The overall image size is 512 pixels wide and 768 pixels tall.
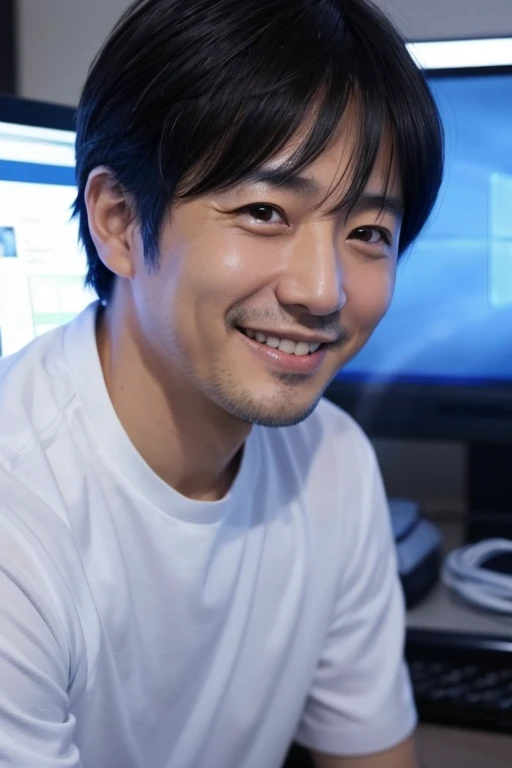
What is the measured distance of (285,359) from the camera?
0.73 metres

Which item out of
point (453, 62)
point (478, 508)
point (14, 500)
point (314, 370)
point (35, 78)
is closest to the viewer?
point (14, 500)

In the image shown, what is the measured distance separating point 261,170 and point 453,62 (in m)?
0.43

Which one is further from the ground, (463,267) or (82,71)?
(82,71)

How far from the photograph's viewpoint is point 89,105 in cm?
77

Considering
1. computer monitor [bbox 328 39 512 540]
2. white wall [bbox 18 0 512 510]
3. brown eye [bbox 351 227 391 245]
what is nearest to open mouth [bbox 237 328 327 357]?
brown eye [bbox 351 227 391 245]

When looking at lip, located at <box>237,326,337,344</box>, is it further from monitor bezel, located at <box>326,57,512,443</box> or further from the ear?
monitor bezel, located at <box>326,57,512,443</box>

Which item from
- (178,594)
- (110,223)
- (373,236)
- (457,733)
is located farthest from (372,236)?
(457,733)

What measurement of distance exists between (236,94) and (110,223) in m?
0.17

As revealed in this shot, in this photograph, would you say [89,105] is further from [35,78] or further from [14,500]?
[35,78]

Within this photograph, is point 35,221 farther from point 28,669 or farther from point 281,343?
point 28,669

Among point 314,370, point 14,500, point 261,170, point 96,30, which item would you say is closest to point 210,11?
point 261,170

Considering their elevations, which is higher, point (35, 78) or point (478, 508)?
point (35, 78)

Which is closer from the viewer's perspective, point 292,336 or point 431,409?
point 292,336

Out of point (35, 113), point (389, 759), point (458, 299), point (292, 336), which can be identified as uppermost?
point (35, 113)
